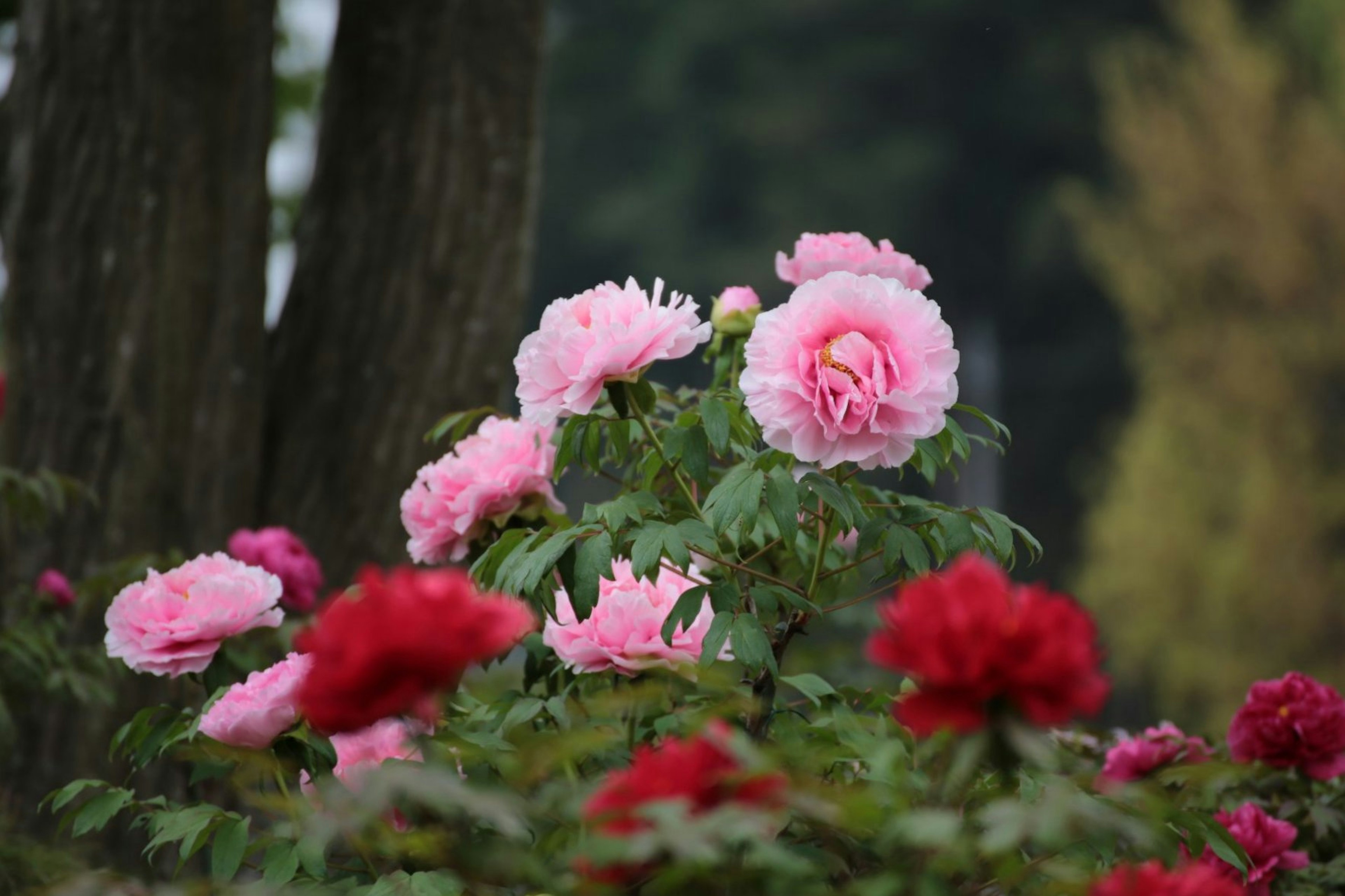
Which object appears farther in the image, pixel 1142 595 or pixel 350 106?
pixel 1142 595

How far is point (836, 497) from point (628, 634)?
0.79ft

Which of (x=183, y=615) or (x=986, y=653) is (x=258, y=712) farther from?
(x=986, y=653)

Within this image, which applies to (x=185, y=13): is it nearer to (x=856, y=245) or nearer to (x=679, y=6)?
(x=856, y=245)

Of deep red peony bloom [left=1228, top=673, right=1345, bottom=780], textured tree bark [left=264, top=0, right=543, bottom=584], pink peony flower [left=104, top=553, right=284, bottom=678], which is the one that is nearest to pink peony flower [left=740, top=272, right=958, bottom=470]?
pink peony flower [left=104, top=553, right=284, bottom=678]

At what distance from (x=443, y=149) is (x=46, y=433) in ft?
3.23

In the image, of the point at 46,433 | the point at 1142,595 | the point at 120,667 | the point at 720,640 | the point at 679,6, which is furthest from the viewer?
the point at 679,6

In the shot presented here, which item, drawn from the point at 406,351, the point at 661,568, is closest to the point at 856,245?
the point at 661,568

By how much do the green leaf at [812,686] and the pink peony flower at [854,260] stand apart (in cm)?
41

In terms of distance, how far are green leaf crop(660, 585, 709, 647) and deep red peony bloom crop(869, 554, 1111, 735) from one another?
0.55m

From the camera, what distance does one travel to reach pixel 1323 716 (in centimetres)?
189

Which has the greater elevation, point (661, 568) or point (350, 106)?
point (350, 106)

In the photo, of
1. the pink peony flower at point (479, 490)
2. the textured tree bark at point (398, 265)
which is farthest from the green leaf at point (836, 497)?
the textured tree bark at point (398, 265)

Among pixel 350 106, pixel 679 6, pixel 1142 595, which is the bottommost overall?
pixel 1142 595

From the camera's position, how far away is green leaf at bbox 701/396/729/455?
1.34 metres
